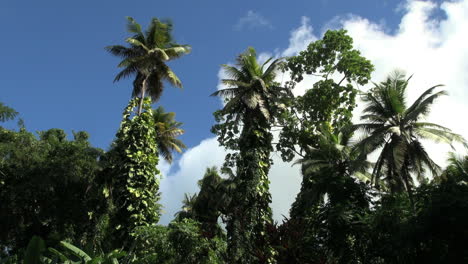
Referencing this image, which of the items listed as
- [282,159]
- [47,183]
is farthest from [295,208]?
[47,183]

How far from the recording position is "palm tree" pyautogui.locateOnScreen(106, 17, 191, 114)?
2000 cm

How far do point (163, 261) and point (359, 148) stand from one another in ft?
35.9

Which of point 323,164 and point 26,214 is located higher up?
point 323,164

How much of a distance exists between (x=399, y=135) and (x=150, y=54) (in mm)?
12470

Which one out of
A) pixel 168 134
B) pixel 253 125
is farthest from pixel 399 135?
pixel 168 134

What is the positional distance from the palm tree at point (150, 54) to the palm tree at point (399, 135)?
32.8 feet

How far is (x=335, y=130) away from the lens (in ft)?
78.5

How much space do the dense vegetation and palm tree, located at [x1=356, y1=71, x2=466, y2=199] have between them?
0.18ft

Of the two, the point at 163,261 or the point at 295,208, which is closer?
the point at 163,261

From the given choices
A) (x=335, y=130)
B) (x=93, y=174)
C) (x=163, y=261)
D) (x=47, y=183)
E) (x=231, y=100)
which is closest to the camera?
(x=163, y=261)

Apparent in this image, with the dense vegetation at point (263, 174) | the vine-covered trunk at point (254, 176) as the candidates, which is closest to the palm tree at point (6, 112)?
the dense vegetation at point (263, 174)

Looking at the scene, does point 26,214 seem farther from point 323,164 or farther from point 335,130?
point 335,130

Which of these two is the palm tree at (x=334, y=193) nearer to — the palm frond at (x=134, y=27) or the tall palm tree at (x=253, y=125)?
the tall palm tree at (x=253, y=125)

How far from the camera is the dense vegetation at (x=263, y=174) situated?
1408cm
